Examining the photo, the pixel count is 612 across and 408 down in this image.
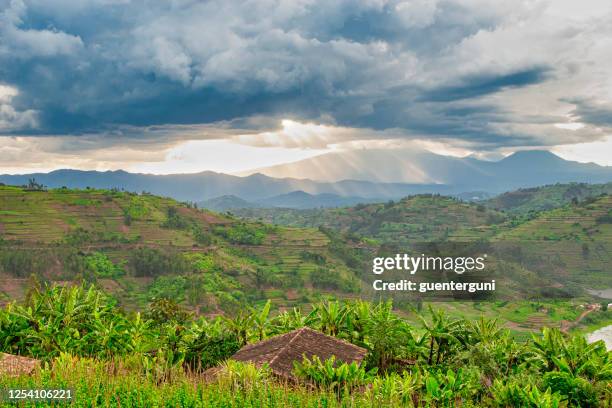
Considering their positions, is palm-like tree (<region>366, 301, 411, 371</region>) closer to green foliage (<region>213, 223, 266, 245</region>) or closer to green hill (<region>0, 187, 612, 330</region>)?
green hill (<region>0, 187, 612, 330</region>)

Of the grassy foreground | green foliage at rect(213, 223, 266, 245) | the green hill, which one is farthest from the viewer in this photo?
green foliage at rect(213, 223, 266, 245)

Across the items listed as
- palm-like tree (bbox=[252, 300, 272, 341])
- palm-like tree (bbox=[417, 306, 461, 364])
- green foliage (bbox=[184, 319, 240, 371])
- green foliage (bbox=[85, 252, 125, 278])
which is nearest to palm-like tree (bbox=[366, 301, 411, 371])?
palm-like tree (bbox=[417, 306, 461, 364])

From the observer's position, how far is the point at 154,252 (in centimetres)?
11038

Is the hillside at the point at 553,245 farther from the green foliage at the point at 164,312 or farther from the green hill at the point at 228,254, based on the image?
the green foliage at the point at 164,312

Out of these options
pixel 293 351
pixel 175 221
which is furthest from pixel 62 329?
pixel 175 221

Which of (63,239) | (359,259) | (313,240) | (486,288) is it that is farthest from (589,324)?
(63,239)

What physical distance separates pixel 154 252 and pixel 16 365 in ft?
340

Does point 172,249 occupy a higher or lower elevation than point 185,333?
lower

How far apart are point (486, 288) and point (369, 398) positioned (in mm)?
87674

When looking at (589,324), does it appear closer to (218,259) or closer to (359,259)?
(359,259)

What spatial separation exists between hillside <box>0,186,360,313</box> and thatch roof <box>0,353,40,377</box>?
268 feet

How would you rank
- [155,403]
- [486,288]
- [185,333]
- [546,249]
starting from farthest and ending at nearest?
[546,249] → [486,288] → [185,333] → [155,403]

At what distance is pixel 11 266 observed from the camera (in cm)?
9494

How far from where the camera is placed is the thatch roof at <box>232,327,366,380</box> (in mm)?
9945
